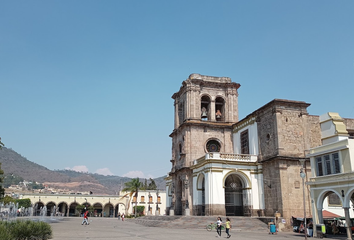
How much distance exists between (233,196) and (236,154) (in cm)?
543

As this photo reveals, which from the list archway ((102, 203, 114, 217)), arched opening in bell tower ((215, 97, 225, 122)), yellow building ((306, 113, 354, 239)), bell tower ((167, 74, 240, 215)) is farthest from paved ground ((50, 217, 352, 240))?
archway ((102, 203, 114, 217))

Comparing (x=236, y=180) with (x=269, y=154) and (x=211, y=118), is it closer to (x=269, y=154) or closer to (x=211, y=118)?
(x=269, y=154)

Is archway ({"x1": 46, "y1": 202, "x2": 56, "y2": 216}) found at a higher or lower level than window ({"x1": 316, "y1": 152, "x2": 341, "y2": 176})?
lower

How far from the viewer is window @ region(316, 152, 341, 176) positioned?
885 inches

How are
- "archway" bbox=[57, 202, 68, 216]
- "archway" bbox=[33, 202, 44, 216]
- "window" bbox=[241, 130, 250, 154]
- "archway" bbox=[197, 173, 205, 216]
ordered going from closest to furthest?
"archway" bbox=[197, 173, 205, 216] < "window" bbox=[241, 130, 250, 154] < "archway" bbox=[33, 202, 44, 216] < "archway" bbox=[57, 202, 68, 216]

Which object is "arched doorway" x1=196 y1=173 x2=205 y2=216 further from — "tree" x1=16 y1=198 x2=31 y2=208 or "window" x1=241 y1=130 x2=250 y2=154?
"tree" x1=16 y1=198 x2=31 y2=208

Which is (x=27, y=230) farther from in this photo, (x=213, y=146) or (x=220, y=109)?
(x=220, y=109)

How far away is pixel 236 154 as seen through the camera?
113 feet

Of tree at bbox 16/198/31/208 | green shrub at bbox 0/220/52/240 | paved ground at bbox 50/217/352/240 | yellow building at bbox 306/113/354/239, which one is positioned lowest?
paved ground at bbox 50/217/352/240

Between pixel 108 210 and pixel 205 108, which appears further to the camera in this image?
pixel 108 210

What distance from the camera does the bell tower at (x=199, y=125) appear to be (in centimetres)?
3984

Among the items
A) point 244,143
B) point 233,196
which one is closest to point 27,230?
point 233,196

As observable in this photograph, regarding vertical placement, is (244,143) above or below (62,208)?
above

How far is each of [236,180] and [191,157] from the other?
6.09 m
